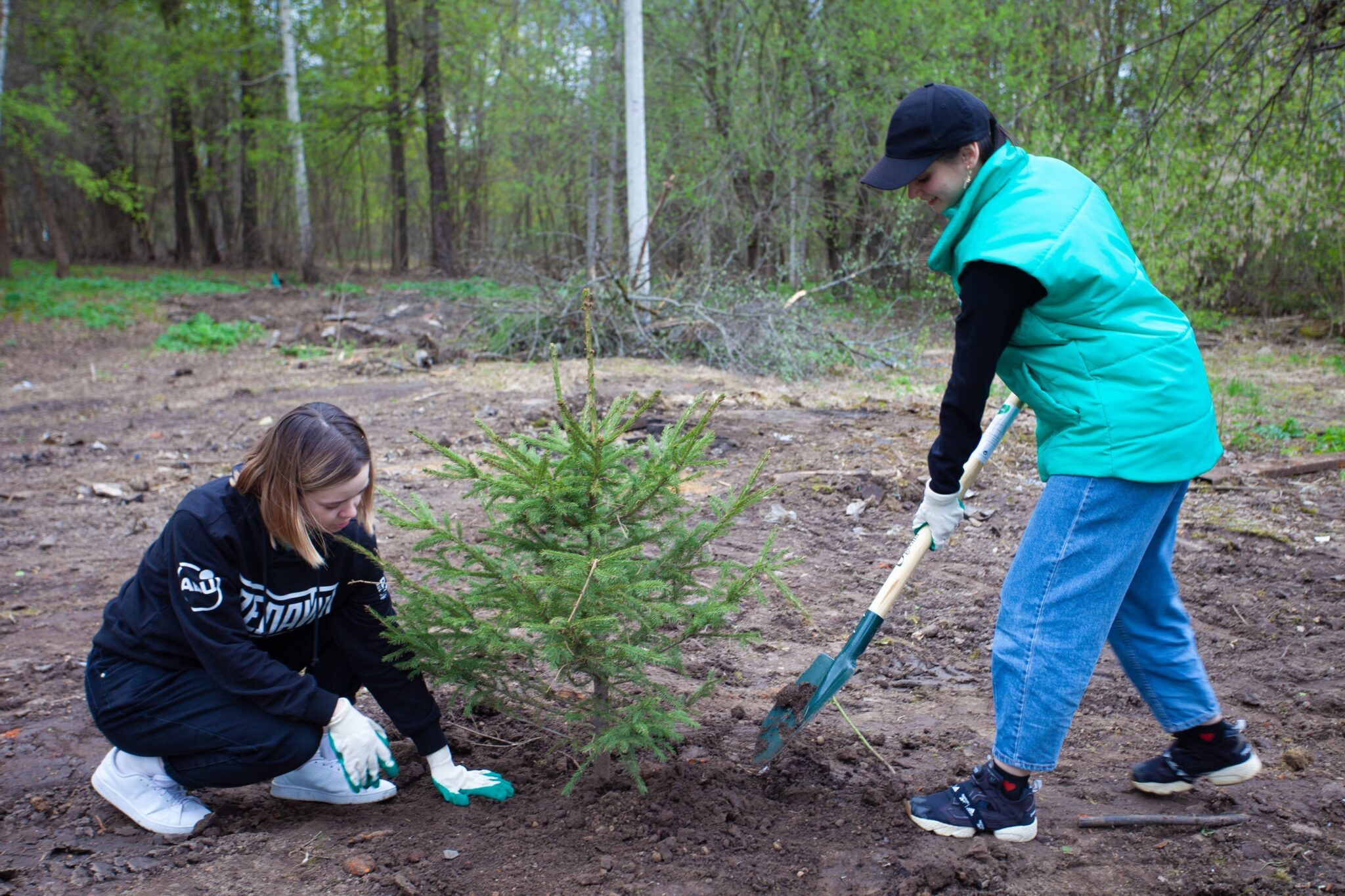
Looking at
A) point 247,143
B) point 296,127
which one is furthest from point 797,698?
point 247,143

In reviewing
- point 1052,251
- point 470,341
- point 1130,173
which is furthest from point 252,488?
point 470,341

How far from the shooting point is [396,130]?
75.9 feet

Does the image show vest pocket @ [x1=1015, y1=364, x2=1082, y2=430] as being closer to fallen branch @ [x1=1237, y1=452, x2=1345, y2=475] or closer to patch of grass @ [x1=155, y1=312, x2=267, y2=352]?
fallen branch @ [x1=1237, y1=452, x2=1345, y2=475]

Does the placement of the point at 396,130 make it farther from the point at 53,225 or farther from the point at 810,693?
the point at 810,693

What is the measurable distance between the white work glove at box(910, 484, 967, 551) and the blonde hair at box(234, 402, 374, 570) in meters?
1.45

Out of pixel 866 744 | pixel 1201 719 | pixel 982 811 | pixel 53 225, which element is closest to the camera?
pixel 982 811

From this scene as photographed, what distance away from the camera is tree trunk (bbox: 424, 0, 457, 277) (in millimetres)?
20281

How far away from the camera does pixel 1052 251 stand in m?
1.95

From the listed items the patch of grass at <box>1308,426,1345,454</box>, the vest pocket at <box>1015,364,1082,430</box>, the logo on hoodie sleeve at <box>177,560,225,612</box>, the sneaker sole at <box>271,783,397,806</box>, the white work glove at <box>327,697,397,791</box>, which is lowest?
the sneaker sole at <box>271,783,397,806</box>

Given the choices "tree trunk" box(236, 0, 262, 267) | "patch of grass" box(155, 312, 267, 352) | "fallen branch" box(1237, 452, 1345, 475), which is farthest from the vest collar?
"tree trunk" box(236, 0, 262, 267)

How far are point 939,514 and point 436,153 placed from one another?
21006 mm

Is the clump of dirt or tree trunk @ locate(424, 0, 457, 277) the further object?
tree trunk @ locate(424, 0, 457, 277)

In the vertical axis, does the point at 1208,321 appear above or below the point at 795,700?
above

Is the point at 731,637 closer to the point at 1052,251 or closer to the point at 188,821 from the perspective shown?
the point at 1052,251
